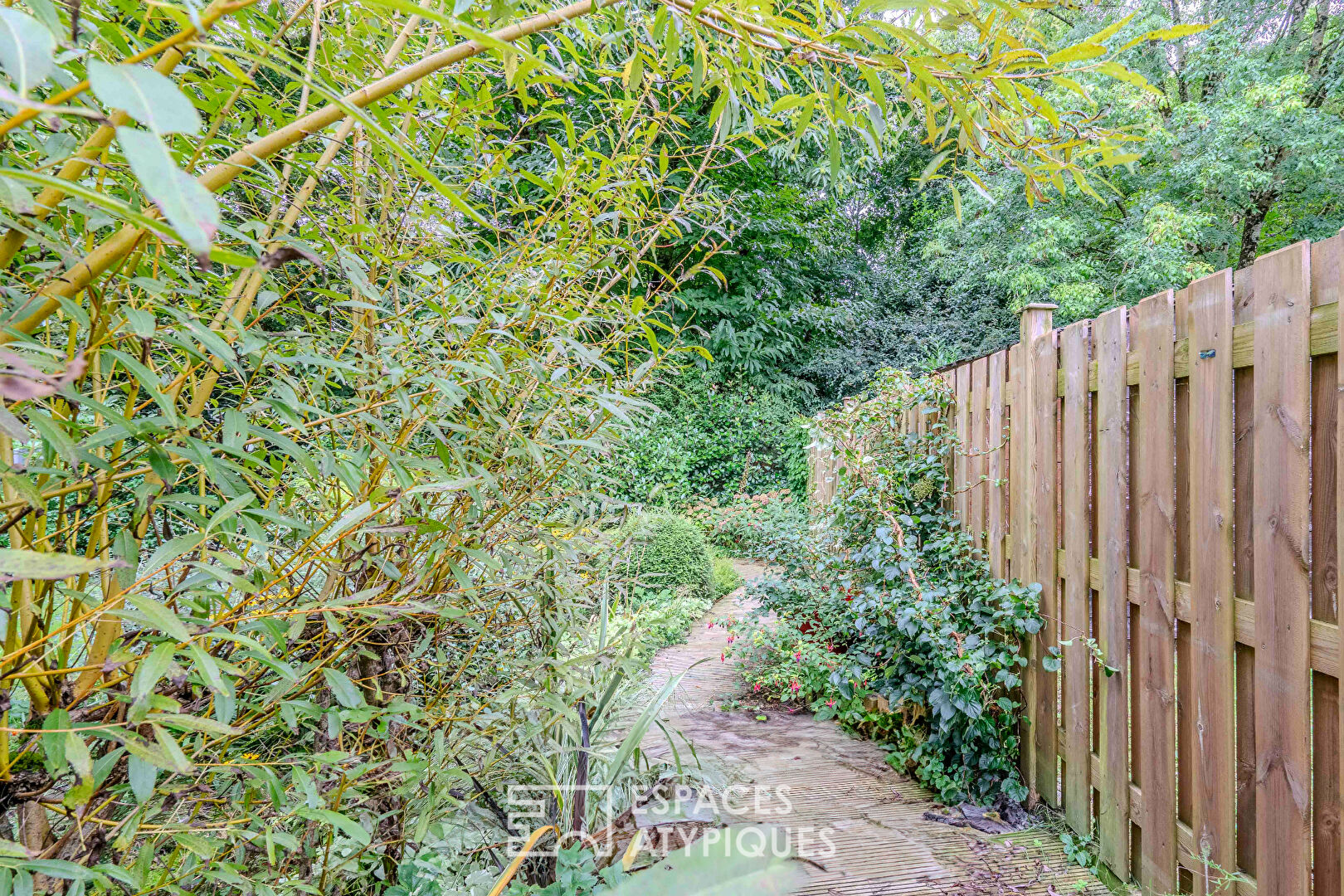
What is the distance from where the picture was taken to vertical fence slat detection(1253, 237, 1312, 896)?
1.16m

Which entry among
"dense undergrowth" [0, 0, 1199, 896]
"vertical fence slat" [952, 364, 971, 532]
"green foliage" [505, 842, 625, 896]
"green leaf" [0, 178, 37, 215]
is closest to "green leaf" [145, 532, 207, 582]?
"dense undergrowth" [0, 0, 1199, 896]

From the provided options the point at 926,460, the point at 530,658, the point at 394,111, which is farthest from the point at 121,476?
the point at 926,460

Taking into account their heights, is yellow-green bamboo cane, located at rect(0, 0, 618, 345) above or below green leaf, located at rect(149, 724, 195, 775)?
above

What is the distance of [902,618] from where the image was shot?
2.13m

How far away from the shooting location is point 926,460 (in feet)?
9.16

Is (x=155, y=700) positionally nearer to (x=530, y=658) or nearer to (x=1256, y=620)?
(x=530, y=658)

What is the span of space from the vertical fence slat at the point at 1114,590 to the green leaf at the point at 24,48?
202cm

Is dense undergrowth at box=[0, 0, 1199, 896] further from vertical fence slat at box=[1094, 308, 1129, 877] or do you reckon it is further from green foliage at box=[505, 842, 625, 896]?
vertical fence slat at box=[1094, 308, 1129, 877]

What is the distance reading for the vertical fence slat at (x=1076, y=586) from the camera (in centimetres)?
182

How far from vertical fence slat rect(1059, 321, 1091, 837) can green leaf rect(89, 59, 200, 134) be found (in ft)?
6.81

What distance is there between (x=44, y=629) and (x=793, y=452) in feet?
26.1

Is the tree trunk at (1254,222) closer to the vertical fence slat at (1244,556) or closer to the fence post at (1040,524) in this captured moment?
the fence post at (1040,524)

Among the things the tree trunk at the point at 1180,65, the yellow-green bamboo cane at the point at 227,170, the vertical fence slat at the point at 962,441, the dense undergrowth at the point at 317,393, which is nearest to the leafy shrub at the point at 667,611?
the vertical fence slat at the point at 962,441

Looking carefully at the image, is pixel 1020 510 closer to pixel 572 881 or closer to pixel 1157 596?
pixel 1157 596
